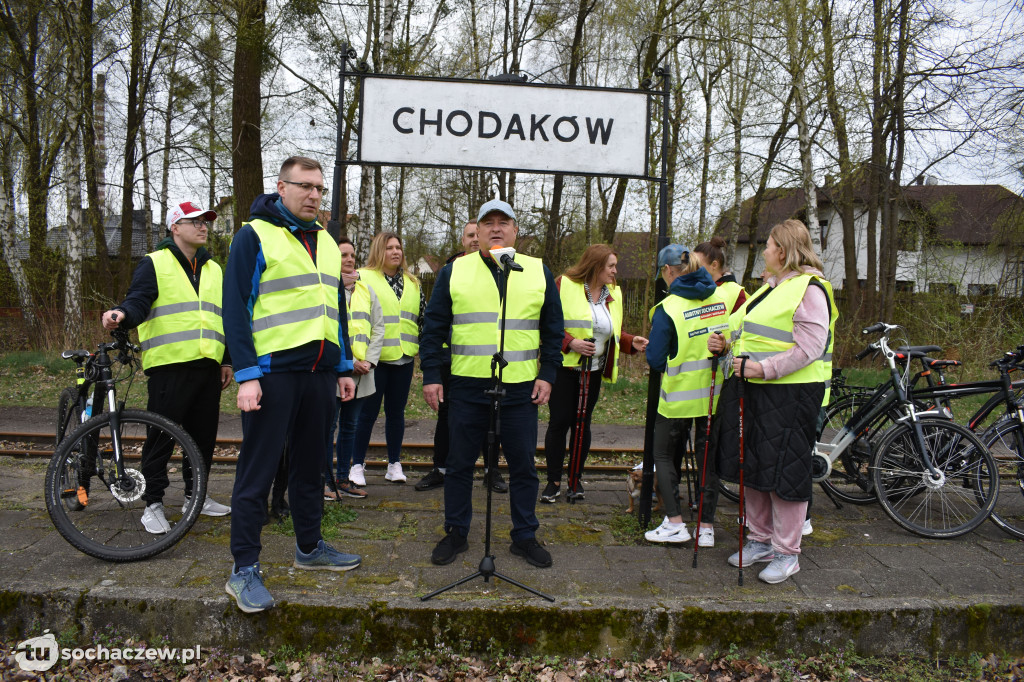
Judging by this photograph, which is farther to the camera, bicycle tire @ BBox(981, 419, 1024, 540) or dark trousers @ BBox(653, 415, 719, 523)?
bicycle tire @ BBox(981, 419, 1024, 540)

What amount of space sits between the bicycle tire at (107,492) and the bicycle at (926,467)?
434 cm

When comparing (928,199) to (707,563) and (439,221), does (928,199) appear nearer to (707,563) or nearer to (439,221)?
(439,221)

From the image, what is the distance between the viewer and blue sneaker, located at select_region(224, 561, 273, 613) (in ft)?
10.2

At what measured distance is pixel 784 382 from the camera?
12.2ft

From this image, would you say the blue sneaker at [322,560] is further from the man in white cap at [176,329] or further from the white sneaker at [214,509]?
the white sneaker at [214,509]

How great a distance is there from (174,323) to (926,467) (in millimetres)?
5044

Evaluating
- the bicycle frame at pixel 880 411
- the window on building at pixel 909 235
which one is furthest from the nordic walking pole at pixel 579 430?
the window on building at pixel 909 235

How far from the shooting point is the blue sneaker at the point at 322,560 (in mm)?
3629

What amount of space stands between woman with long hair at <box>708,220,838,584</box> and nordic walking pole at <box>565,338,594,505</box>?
54.7 inches

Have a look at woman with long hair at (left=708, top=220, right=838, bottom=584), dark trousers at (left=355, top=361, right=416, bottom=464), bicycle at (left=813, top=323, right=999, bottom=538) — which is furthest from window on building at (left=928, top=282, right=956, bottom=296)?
dark trousers at (left=355, top=361, right=416, bottom=464)

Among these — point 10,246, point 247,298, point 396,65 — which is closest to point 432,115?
point 247,298

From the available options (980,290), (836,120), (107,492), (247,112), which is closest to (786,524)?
(107,492)

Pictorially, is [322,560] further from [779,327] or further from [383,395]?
[779,327]

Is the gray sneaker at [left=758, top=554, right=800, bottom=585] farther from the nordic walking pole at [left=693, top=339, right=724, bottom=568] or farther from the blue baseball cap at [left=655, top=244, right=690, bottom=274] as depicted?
the blue baseball cap at [left=655, top=244, right=690, bottom=274]
